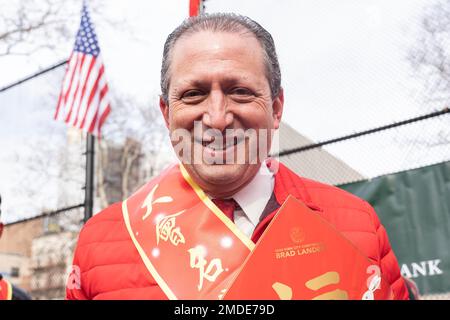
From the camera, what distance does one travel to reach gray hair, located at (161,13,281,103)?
101 cm

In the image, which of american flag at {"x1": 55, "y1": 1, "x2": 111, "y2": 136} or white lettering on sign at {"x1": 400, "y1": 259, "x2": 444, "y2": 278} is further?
american flag at {"x1": 55, "y1": 1, "x2": 111, "y2": 136}

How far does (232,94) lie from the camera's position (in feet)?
3.12

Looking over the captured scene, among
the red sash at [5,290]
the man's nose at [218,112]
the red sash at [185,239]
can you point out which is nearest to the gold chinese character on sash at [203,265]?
the red sash at [185,239]

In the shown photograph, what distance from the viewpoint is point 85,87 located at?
6.27 metres

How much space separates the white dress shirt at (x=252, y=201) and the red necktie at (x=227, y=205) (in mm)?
11

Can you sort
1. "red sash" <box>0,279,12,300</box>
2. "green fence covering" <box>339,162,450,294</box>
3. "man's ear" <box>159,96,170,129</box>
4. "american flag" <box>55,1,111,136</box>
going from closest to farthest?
"man's ear" <box>159,96,170,129</box> < "red sash" <box>0,279,12,300</box> < "green fence covering" <box>339,162,450,294</box> < "american flag" <box>55,1,111,136</box>

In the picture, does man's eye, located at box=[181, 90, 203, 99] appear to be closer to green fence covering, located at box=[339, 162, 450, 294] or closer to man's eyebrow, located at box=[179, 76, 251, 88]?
man's eyebrow, located at box=[179, 76, 251, 88]

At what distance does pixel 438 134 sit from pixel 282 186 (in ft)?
12.4

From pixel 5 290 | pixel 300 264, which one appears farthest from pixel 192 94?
pixel 5 290

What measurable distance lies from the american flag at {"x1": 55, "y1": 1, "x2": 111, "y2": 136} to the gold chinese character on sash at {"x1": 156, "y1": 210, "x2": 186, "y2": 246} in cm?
526

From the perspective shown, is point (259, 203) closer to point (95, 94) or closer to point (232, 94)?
point (232, 94)

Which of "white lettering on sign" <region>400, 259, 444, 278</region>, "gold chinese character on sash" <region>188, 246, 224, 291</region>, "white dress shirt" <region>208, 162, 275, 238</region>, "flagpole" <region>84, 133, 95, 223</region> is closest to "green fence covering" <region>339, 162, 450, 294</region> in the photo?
"white lettering on sign" <region>400, 259, 444, 278</region>
